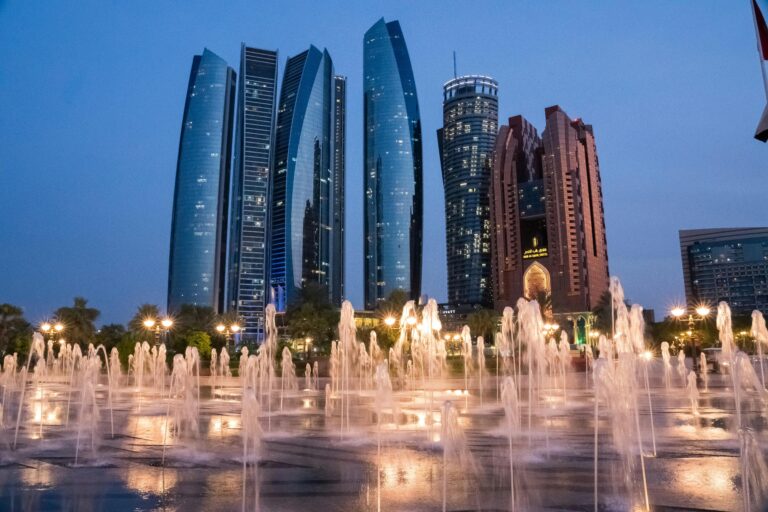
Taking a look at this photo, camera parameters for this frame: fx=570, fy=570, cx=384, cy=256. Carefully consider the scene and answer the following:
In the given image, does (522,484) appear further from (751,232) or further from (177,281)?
(751,232)

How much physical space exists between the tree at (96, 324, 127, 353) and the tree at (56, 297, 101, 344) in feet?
7.10

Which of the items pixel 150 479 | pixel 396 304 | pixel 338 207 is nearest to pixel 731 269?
pixel 338 207

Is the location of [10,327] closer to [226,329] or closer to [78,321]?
[78,321]

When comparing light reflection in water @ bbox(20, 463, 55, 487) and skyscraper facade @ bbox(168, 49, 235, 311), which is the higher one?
skyscraper facade @ bbox(168, 49, 235, 311)

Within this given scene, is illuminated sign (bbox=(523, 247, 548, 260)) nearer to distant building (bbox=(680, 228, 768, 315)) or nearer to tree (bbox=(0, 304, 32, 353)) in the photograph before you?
distant building (bbox=(680, 228, 768, 315))

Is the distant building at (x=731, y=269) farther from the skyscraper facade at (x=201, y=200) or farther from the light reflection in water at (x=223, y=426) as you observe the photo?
the light reflection in water at (x=223, y=426)

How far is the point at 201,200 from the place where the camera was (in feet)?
532

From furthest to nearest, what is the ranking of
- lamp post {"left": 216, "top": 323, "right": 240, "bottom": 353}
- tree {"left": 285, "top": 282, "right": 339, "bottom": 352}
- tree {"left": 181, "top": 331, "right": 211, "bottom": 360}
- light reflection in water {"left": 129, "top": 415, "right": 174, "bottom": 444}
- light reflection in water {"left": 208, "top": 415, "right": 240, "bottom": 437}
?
tree {"left": 285, "top": 282, "right": 339, "bottom": 352}
tree {"left": 181, "top": 331, "right": 211, "bottom": 360}
lamp post {"left": 216, "top": 323, "right": 240, "bottom": 353}
light reflection in water {"left": 208, "top": 415, "right": 240, "bottom": 437}
light reflection in water {"left": 129, "top": 415, "right": 174, "bottom": 444}

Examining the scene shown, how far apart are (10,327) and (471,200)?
15661 centimetres

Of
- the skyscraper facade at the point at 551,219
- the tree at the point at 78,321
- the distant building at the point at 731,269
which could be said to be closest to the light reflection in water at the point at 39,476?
the tree at the point at 78,321

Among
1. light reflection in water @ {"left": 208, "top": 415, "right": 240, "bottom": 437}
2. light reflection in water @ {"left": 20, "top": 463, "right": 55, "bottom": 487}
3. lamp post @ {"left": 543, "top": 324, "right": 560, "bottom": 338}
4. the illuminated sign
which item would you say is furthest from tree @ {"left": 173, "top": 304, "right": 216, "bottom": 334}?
the illuminated sign

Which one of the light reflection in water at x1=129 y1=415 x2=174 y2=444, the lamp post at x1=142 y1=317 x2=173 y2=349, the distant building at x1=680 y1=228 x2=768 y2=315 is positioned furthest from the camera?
the distant building at x1=680 y1=228 x2=768 y2=315

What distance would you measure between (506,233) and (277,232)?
210 feet

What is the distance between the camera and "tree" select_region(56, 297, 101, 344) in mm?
57094
